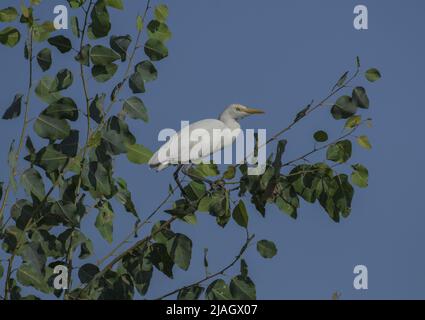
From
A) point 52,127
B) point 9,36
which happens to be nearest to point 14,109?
point 52,127

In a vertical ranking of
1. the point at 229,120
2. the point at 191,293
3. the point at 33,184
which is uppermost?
the point at 229,120

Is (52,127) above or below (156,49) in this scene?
below

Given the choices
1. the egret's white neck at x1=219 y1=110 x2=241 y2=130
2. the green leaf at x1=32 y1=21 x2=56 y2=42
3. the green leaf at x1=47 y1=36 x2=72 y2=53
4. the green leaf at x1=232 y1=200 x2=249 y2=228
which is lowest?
the green leaf at x1=232 y1=200 x2=249 y2=228

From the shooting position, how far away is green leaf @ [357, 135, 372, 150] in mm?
6934

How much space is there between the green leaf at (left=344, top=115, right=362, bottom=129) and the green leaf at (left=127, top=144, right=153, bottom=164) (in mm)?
1013

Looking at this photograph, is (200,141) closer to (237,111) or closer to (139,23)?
(237,111)

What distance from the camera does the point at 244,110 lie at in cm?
1021

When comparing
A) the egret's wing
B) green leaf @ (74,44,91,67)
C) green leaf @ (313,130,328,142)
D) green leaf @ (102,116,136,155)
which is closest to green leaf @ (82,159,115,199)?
green leaf @ (102,116,136,155)

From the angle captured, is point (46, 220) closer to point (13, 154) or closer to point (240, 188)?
point (13, 154)

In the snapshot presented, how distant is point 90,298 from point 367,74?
5.95ft

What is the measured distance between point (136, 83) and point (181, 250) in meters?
0.89

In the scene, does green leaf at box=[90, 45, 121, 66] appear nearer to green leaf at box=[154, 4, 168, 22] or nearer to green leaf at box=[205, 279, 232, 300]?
green leaf at box=[154, 4, 168, 22]

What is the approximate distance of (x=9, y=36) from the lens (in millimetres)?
7016

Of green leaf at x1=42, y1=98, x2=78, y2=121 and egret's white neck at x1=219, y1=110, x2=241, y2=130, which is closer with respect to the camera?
green leaf at x1=42, y1=98, x2=78, y2=121
